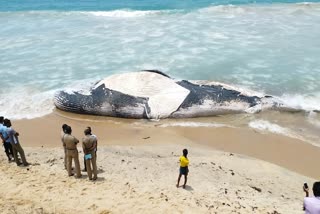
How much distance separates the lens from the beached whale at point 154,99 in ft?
45.6

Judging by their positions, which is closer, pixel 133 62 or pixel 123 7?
pixel 133 62

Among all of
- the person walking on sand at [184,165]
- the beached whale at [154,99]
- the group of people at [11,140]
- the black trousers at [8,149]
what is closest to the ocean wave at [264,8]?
the beached whale at [154,99]

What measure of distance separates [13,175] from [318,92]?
10470 millimetres

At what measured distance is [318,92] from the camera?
15195 mm

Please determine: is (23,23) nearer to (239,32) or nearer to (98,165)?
(239,32)

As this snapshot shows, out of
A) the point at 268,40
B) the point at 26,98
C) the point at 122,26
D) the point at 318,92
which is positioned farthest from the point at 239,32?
the point at 26,98

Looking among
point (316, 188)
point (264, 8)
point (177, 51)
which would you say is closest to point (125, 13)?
point (264, 8)

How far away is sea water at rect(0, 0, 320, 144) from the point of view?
49.9 ft

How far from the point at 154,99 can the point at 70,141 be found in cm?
530

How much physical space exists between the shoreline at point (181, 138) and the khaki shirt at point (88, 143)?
2.79m

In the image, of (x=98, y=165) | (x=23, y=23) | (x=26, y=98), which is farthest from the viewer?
(x=23, y=23)

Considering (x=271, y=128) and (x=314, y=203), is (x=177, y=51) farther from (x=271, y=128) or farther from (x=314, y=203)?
(x=314, y=203)

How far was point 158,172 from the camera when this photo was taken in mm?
9875

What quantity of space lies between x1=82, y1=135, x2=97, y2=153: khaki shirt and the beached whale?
470 centimetres
